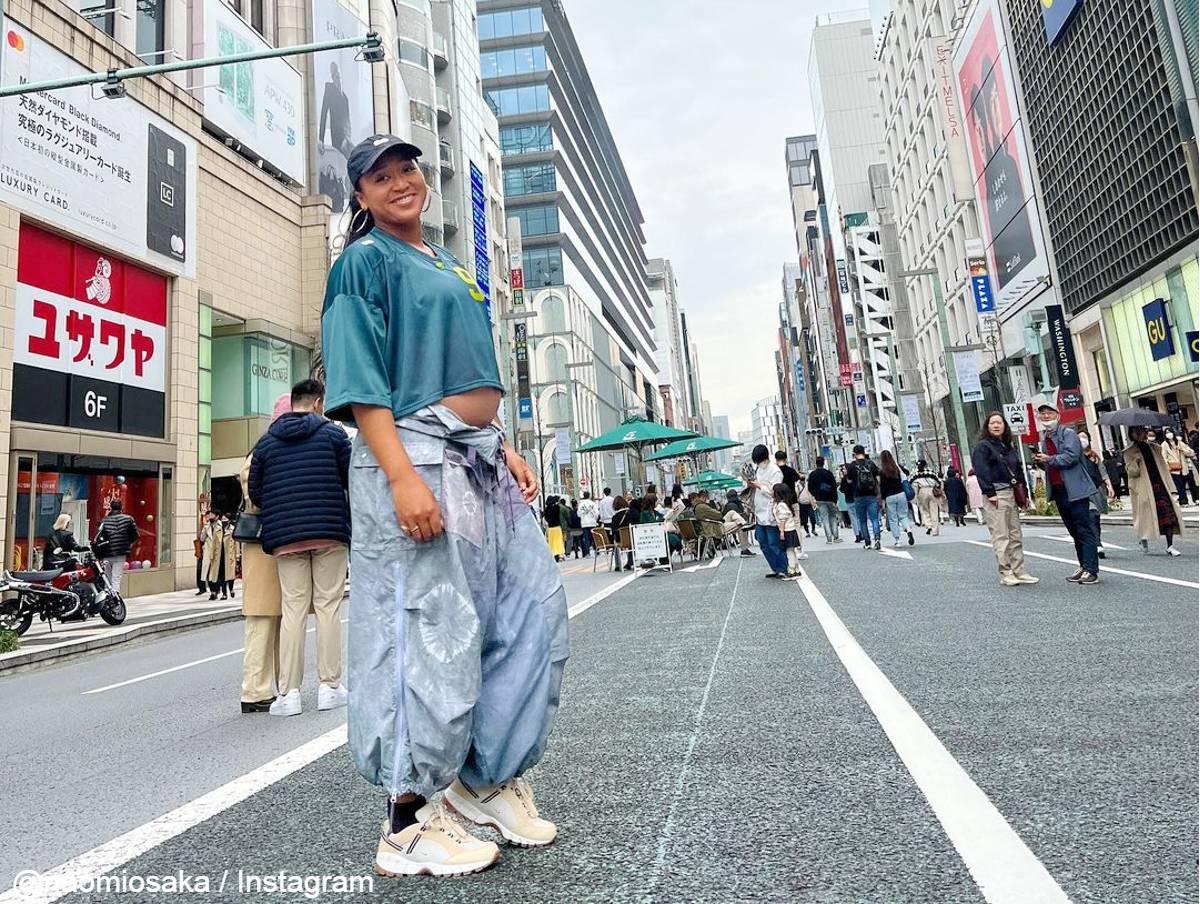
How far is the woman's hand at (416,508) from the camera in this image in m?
1.94

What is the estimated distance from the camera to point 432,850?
193 cm

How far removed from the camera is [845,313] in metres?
75.5

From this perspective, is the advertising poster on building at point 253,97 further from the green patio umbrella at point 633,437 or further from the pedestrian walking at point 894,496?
the pedestrian walking at point 894,496

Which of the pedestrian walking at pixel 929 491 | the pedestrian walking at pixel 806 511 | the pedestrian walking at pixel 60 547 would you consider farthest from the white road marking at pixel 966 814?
the pedestrian walking at pixel 806 511

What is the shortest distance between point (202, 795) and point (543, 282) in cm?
6855

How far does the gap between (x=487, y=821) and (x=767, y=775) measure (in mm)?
962

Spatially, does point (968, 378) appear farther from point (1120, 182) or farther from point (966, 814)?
point (966, 814)

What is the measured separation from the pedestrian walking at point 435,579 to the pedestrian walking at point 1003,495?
6651 mm

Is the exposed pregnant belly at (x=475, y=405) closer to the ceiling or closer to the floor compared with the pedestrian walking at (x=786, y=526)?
closer to the ceiling

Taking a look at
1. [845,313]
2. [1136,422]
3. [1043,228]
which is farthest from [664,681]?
[845,313]

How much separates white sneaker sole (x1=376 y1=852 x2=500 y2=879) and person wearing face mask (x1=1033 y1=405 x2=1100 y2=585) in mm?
7214

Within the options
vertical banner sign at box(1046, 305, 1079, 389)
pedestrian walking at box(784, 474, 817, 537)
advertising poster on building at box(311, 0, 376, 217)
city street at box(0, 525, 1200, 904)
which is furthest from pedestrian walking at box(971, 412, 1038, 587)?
vertical banner sign at box(1046, 305, 1079, 389)

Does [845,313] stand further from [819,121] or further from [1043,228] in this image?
[1043,228]

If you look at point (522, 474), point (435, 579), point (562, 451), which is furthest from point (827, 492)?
point (562, 451)
